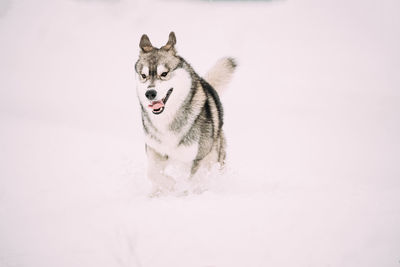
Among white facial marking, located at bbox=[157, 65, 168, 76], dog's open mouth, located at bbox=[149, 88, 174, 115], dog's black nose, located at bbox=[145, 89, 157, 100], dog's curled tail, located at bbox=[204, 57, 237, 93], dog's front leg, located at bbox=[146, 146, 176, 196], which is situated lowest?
dog's front leg, located at bbox=[146, 146, 176, 196]

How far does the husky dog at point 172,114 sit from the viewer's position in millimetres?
2938

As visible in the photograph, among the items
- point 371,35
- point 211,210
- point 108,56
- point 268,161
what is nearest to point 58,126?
point 268,161

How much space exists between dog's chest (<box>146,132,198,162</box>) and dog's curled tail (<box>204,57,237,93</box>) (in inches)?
44.2

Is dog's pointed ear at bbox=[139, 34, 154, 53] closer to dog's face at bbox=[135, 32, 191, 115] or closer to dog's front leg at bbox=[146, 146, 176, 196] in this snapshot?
dog's face at bbox=[135, 32, 191, 115]

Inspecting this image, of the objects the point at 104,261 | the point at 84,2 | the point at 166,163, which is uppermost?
the point at 84,2

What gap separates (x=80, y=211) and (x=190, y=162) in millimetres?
1177

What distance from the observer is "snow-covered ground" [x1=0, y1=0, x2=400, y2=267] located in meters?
2.09

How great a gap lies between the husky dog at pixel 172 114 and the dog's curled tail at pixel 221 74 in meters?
0.54

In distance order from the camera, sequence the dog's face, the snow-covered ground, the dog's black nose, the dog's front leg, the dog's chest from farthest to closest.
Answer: the dog's front leg
the dog's chest
the dog's face
the dog's black nose
the snow-covered ground

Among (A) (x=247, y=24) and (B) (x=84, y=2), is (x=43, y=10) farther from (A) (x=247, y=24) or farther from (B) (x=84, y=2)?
(A) (x=247, y=24)

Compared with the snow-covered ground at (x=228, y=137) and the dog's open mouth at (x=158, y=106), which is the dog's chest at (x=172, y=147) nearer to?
the dog's open mouth at (x=158, y=106)

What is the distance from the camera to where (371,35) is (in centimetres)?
1334

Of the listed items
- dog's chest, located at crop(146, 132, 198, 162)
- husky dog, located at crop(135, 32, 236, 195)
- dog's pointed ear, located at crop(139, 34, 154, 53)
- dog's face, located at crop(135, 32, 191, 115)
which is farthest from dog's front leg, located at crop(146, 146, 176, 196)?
dog's pointed ear, located at crop(139, 34, 154, 53)

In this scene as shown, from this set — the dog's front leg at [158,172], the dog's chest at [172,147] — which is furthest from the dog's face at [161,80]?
the dog's front leg at [158,172]
